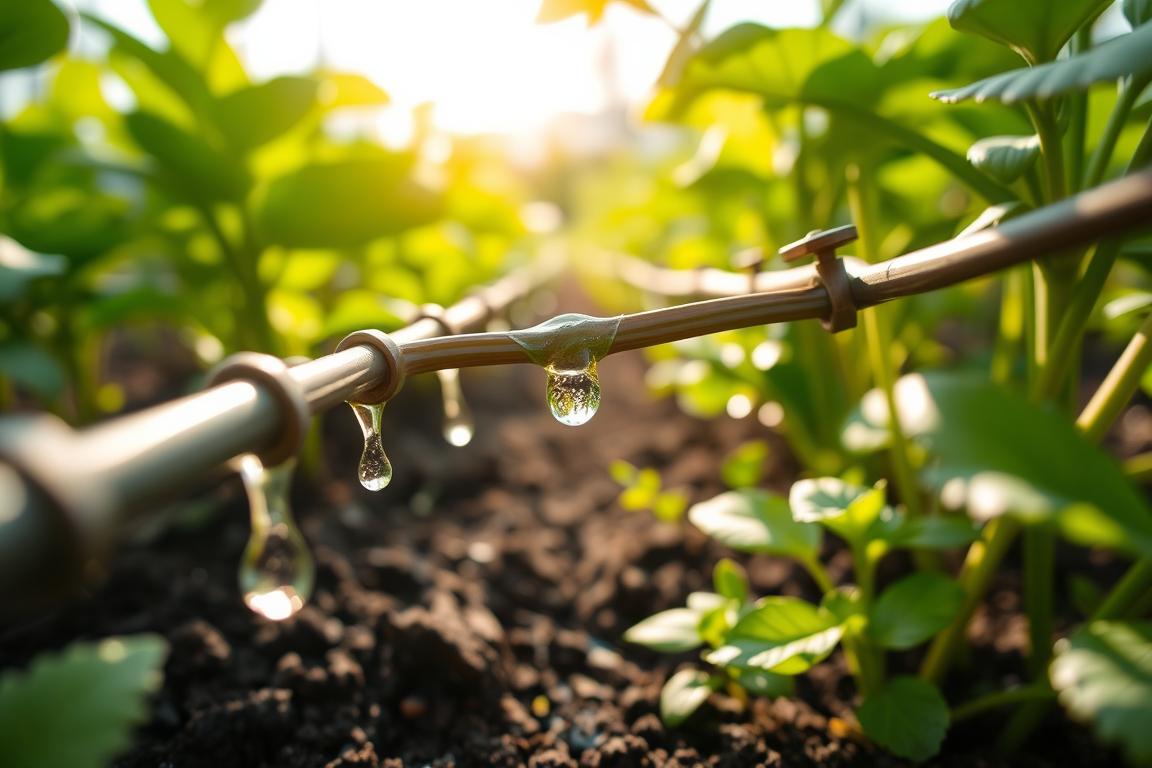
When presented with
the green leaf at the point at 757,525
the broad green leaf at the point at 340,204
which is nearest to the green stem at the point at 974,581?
the green leaf at the point at 757,525

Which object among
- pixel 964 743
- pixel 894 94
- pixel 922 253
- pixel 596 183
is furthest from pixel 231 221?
pixel 596 183

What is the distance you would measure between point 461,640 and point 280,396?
1.62 feet

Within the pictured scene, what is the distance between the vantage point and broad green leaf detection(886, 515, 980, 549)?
23.9 inches

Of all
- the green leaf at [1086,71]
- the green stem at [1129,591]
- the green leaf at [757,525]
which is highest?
the green leaf at [1086,71]

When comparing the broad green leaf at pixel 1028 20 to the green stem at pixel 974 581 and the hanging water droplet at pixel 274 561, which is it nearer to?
the green stem at pixel 974 581

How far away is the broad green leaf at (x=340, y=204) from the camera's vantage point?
1.07 meters

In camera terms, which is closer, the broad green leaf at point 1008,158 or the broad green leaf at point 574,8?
the broad green leaf at point 1008,158

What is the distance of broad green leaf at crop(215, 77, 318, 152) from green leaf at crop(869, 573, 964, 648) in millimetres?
949

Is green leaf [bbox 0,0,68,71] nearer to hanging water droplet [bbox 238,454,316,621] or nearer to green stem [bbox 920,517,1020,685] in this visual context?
hanging water droplet [bbox 238,454,316,621]

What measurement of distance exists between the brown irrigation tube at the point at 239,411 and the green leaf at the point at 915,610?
297mm

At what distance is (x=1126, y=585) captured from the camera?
1.86ft

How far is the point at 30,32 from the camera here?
837mm

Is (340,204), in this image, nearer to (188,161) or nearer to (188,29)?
(188,161)

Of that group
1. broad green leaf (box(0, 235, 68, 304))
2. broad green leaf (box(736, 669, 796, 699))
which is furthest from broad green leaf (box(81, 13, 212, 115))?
broad green leaf (box(736, 669, 796, 699))
